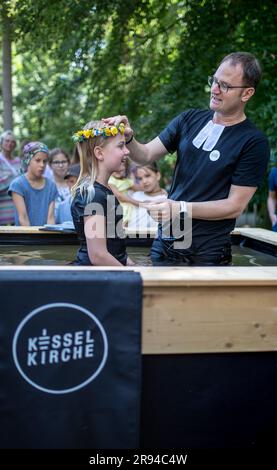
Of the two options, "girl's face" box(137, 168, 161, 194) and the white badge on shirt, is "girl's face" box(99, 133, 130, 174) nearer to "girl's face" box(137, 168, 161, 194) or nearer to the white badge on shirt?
the white badge on shirt

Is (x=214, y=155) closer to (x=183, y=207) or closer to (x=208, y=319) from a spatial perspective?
(x=183, y=207)

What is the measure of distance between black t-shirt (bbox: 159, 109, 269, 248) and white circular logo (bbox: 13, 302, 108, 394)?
1.24 metres

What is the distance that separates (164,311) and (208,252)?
3.52ft

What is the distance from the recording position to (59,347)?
7.38ft

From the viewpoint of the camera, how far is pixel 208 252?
334 cm

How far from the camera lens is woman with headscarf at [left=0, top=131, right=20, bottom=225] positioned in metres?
6.75

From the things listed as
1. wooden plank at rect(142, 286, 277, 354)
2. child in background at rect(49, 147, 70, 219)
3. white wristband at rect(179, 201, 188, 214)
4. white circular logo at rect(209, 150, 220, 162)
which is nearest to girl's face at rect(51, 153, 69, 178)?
child in background at rect(49, 147, 70, 219)

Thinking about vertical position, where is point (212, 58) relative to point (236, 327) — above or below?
above

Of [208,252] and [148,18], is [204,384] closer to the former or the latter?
[208,252]

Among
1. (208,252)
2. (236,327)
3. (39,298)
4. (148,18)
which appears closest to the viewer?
(39,298)

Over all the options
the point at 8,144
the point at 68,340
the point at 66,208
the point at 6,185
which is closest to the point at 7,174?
the point at 6,185

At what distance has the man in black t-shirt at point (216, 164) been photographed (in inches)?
124
